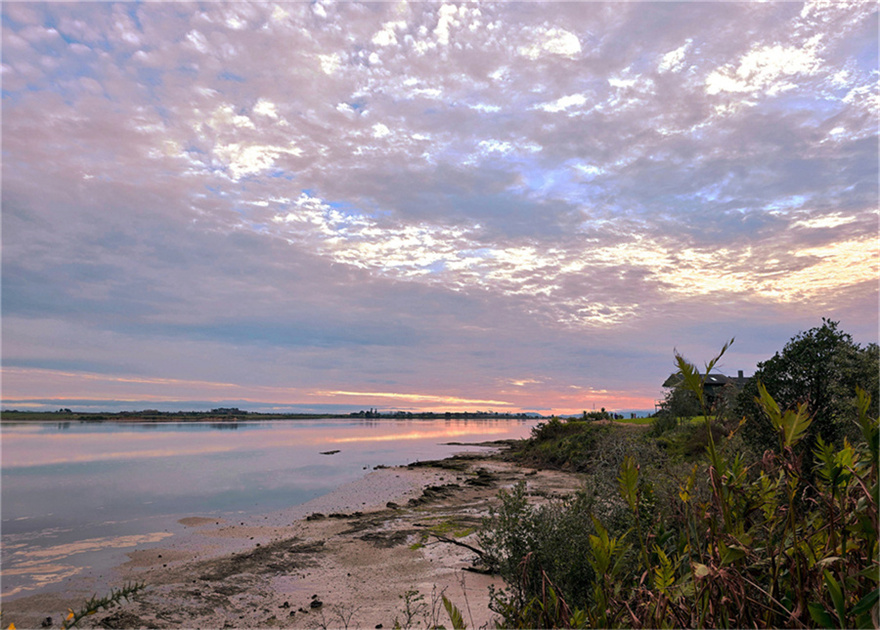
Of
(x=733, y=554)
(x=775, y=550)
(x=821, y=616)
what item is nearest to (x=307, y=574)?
(x=775, y=550)

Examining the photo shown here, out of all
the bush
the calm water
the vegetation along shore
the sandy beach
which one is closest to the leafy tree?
the vegetation along shore

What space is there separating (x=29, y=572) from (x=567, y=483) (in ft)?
66.5

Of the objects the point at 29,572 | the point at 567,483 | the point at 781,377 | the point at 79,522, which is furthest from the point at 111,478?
the point at 781,377

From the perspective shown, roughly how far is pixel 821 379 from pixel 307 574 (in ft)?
43.1

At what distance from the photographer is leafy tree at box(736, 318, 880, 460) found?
11000mm

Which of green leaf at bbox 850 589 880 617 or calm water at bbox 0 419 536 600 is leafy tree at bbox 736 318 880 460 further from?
calm water at bbox 0 419 536 600

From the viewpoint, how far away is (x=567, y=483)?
23.6 m

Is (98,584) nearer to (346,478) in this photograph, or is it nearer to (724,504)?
(724,504)

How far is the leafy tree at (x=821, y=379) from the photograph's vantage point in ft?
36.1

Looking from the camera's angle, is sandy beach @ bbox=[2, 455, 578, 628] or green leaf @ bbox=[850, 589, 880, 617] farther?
sandy beach @ bbox=[2, 455, 578, 628]

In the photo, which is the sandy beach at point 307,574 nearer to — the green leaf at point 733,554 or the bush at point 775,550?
the bush at point 775,550

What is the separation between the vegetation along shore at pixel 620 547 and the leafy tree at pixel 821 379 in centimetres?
4

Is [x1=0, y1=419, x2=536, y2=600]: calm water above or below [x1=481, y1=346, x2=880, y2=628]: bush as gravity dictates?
below

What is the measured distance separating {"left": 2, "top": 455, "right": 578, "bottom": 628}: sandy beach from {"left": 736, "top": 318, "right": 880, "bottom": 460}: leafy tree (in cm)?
574
